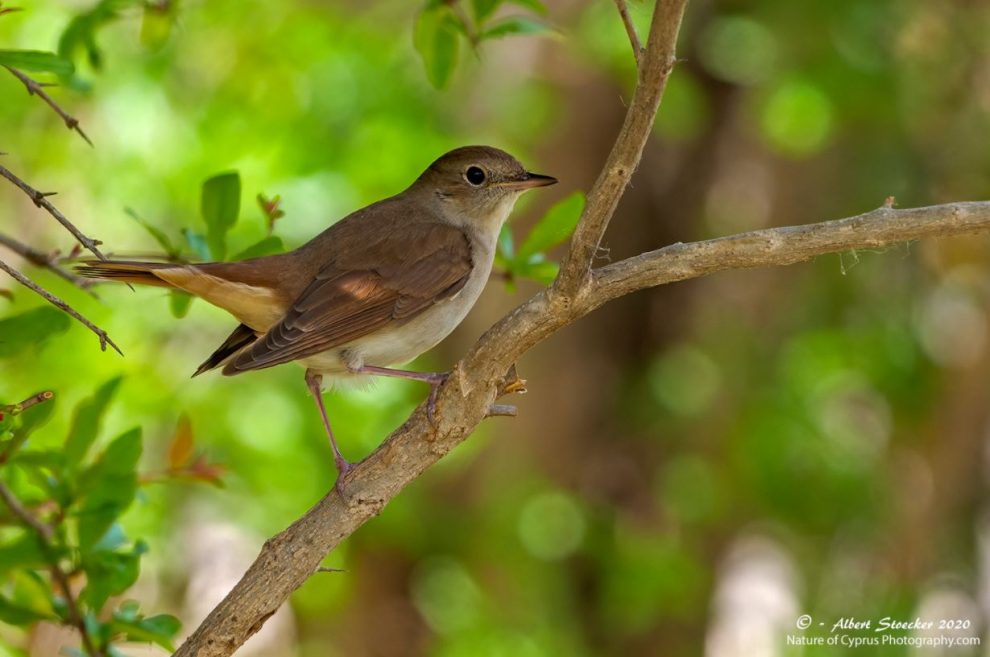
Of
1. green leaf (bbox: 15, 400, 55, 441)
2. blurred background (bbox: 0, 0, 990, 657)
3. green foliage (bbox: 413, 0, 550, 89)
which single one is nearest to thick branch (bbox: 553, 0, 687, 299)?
green foliage (bbox: 413, 0, 550, 89)

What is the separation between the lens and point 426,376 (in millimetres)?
4082

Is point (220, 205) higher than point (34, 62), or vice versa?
point (220, 205)

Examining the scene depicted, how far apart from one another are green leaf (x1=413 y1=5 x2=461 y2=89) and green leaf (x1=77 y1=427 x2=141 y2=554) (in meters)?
1.64

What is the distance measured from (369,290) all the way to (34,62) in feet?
5.36

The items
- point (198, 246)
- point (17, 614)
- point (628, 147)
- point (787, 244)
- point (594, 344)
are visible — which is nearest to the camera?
point (628, 147)

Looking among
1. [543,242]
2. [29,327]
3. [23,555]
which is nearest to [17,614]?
[23,555]

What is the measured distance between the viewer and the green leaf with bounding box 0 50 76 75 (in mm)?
3406

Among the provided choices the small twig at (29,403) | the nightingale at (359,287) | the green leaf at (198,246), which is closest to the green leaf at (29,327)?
the nightingale at (359,287)

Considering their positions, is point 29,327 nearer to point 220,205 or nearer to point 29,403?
point 29,403

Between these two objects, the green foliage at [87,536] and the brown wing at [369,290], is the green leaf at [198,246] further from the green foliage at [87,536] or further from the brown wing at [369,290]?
the green foliage at [87,536]

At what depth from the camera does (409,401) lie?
23.0 ft

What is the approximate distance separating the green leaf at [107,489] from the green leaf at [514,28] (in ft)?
5.79

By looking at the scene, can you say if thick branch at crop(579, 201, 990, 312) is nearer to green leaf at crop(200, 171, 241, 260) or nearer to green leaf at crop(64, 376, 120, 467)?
green leaf at crop(200, 171, 241, 260)

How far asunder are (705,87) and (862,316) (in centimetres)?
230
